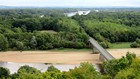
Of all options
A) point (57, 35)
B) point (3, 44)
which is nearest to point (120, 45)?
point (57, 35)

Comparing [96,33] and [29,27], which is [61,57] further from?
[29,27]

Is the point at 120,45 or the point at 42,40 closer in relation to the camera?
the point at 42,40

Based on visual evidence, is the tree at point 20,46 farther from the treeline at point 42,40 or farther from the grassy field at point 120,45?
the grassy field at point 120,45

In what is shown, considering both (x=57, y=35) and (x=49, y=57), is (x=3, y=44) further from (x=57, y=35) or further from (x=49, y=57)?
(x=57, y=35)

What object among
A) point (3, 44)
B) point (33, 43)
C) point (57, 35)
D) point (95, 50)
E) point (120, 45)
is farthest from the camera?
point (120, 45)

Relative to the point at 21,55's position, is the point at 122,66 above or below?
above

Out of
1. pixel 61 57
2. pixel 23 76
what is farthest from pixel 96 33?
pixel 23 76

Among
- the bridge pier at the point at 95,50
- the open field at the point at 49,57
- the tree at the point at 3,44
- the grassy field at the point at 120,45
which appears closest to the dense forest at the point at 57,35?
the tree at the point at 3,44

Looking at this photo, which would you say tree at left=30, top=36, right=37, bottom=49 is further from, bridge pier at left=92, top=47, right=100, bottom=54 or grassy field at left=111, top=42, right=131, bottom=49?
grassy field at left=111, top=42, right=131, bottom=49
